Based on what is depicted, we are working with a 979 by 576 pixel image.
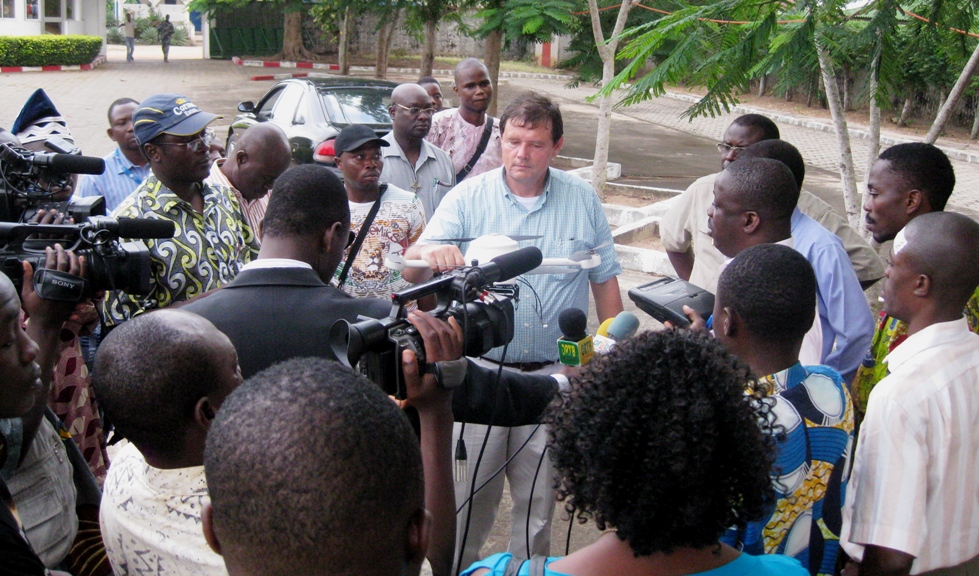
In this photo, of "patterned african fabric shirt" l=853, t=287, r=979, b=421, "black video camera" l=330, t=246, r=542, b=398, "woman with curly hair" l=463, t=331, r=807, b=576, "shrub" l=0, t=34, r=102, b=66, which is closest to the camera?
"woman with curly hair" l=463, t=331, r=807, b=576

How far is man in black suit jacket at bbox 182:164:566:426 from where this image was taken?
2.32 m

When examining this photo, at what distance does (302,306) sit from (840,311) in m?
1.95

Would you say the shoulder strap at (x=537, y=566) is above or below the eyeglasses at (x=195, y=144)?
below

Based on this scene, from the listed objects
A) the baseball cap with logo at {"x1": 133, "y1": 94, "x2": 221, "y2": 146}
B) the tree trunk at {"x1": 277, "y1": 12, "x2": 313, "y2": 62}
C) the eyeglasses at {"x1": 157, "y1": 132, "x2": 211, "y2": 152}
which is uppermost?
the tree trunk at {"x1": 277, "y1": 12, "x2": 313, "y2": 62}

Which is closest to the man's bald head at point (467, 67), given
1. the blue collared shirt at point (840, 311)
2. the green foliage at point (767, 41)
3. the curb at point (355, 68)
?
the green foliage at point (767, 41)

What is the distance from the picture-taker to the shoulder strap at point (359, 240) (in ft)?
12.5

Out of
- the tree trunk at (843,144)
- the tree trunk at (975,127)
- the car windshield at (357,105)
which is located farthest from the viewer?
the tree trunk at (975,127)

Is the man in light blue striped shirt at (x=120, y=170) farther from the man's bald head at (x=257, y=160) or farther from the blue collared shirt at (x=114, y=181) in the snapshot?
the man's bald head at (x=257, y=160)

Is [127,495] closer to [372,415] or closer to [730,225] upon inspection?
[372,415]

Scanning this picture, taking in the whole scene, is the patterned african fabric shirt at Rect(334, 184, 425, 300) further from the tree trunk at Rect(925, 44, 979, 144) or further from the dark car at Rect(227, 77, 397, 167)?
the dark car at Rect(227, 77, 397, 167)

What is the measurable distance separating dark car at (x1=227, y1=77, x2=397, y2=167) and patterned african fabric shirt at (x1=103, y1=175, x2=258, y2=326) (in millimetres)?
5157

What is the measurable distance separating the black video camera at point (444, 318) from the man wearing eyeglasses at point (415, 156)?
2.78 metres

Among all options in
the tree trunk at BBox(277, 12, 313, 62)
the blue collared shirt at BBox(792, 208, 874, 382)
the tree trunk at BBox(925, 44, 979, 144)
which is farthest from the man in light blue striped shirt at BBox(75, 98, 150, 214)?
the tree trunk at BBox(277, 12, 313, 62)

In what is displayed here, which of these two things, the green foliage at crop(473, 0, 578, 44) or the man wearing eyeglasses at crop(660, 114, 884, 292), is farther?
the green foliage at crop(473, 0, 578, 44)
